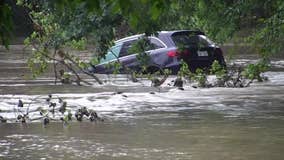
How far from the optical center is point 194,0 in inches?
483

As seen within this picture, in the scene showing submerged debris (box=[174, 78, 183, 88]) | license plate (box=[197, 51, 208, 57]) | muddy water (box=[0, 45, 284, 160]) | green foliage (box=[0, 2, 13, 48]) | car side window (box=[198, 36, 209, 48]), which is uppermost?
car side window (box=[198, 36, 209, 48])

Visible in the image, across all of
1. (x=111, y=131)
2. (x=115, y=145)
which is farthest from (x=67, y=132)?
(x=115, y=145)

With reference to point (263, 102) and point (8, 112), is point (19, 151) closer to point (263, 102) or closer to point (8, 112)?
point (8, 112)

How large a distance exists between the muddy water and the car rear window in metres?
1.60

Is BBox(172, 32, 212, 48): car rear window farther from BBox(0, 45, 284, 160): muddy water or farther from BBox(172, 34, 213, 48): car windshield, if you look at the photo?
BBox(0, 45, 284, 160): muddy water

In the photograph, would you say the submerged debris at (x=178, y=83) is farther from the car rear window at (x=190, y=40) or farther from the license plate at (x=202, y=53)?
the license plate at (x=202, y=53)

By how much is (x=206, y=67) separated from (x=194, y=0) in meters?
5.58

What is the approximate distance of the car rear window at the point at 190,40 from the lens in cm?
1694

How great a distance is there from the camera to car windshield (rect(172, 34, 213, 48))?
1694 centimetres

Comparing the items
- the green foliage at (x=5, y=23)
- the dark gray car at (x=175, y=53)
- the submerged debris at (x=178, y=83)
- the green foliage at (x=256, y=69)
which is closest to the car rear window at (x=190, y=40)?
the dark gray car at (x=175, y=53)

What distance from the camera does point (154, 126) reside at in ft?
34.4

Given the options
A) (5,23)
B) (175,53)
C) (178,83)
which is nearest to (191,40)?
(175,53)

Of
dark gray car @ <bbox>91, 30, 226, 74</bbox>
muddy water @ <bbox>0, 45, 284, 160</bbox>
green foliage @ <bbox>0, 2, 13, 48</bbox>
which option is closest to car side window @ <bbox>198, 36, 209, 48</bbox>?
dark gray car @ <bbox>91, 30, 226, 74</bbox>

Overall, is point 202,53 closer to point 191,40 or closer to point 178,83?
point 191,40
